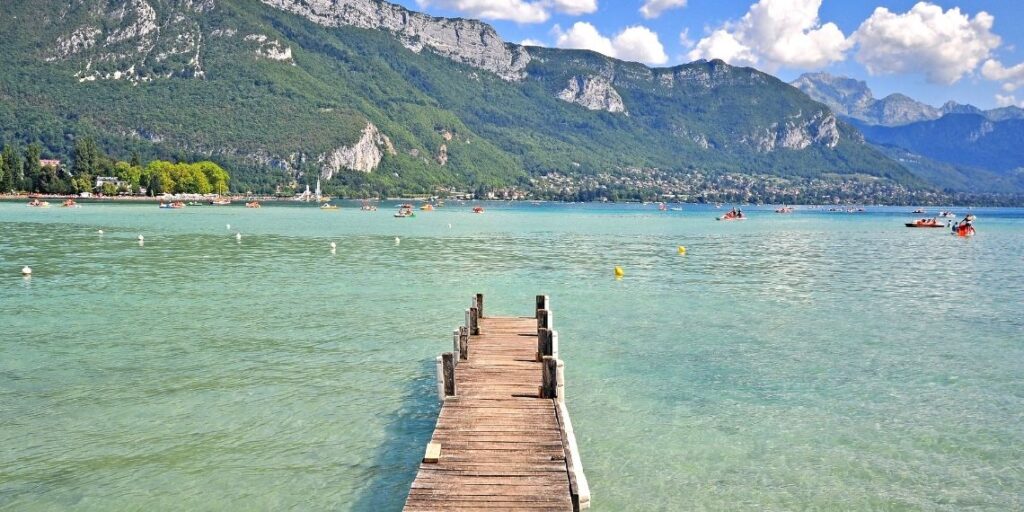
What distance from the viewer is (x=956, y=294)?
45.6m

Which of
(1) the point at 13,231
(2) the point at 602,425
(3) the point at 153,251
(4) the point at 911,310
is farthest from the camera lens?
(1) the point at 13,231

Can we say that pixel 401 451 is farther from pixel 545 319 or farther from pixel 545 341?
pixel 545 319

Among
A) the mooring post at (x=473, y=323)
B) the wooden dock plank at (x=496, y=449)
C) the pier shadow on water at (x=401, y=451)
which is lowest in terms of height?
the pier shadow on water at (x=401, y=451)

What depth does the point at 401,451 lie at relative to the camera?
16828 millimetres

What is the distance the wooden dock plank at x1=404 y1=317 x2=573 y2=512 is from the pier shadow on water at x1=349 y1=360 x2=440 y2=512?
1286mm

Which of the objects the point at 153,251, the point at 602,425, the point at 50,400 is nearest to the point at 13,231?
the point at 153,251

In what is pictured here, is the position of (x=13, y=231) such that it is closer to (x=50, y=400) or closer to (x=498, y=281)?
(x=498, y=281)

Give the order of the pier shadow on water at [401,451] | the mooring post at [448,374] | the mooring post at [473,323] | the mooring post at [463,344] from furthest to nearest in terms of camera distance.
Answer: the mooring post at [473,323] → the mooring post at [463,344] → the mooring post at [448,374] → the pier shadow on water at [401,451]

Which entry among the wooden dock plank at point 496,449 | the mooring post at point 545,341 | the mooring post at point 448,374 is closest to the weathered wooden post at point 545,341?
the mooring post at point 545,341

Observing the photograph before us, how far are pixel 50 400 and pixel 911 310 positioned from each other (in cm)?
3914

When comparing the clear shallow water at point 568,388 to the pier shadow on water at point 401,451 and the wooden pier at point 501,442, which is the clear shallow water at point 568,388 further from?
the wooden pier at point 501,442

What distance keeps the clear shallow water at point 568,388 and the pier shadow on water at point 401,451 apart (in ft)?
0.26

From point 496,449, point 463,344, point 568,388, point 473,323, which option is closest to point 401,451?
point 496,449

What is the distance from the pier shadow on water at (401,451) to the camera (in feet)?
47.1
